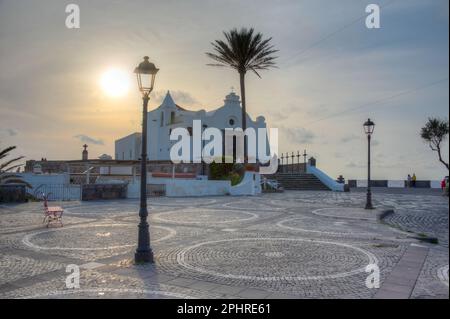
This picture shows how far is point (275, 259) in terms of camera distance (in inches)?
295

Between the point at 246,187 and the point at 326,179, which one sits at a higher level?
the point at 326,179

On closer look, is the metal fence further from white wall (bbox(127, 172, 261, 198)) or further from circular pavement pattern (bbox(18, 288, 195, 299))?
circular pavement pattern (bbox(18, 288, 195, 299))

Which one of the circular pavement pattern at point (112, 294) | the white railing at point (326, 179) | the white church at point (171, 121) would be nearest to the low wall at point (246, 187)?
the white railing at point (326, 179)

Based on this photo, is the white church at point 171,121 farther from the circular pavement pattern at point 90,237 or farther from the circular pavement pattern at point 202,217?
the circular pavement pattern at point 90,237

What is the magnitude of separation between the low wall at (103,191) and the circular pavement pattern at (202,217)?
9038mm

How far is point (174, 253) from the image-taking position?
8078mm

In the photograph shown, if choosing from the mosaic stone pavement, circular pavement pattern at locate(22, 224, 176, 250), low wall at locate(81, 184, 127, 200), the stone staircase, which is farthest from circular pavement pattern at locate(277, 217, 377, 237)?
the stone staircase

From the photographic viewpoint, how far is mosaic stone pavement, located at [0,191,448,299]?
18.1 ft

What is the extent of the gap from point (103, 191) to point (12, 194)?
204 inches

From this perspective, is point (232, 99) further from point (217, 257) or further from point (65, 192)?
point (217, 257)

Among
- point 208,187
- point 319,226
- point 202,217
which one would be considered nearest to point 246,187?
point 208,187

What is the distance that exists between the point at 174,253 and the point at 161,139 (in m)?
41.9
